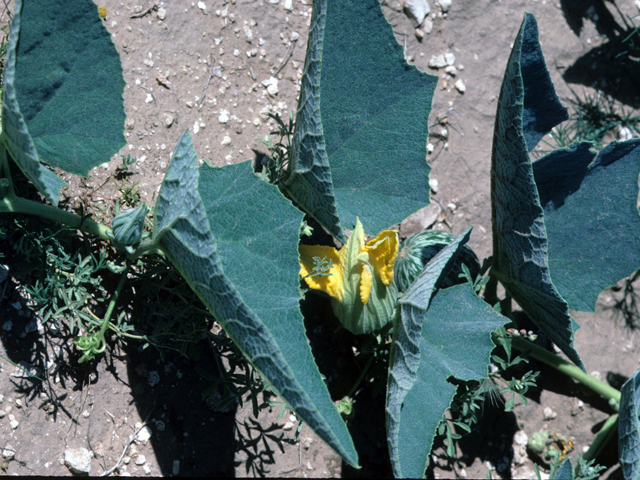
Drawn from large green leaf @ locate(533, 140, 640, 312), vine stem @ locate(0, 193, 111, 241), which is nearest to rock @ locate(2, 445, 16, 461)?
vine stem @ locate(0, 193, 111, 241)

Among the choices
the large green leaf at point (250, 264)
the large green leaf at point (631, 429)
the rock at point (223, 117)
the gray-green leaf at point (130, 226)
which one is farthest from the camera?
the rock at point (223, 117)

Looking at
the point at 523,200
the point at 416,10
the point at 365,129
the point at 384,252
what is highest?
the point at 416,10

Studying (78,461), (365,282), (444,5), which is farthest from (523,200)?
(78,461)

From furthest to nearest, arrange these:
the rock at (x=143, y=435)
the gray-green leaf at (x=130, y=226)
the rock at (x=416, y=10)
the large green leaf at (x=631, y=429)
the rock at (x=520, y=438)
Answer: the rock at (x=416, y=10), the rock at (x=520, y=438), the rock at (x=143, y=435), the large green leaf at (x=631, y=429), the gray-green leaf at (x=130, y=226)

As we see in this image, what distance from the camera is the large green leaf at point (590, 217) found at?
2068mm

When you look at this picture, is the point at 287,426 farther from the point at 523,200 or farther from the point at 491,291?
the point at 523,200

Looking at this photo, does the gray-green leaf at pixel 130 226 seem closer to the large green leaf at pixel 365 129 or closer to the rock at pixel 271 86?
the large green leaf at pixel 365 129

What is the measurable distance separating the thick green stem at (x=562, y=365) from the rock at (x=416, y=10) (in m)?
1.60

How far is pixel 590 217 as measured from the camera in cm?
212

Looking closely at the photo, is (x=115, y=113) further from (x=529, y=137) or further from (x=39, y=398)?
(x=529, y=137)

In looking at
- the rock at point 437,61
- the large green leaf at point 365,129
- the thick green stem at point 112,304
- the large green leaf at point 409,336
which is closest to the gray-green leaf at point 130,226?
the thick green stem at point 112,304

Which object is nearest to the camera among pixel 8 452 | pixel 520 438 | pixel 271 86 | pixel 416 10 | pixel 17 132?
pixel 17 132

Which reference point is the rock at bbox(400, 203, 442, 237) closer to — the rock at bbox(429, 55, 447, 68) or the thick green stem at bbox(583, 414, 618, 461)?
the rock at bbox(429, 55, 447, 68)

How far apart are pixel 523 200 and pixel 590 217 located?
1.72ft
